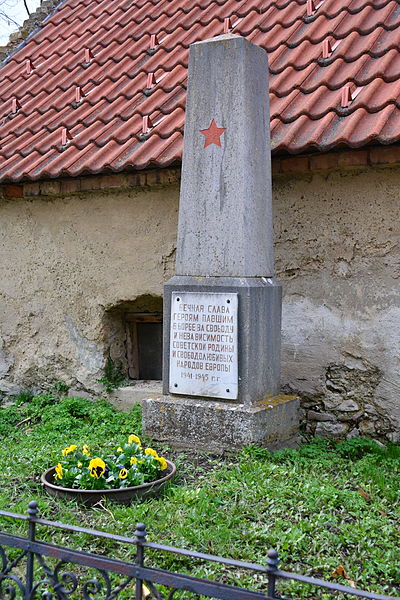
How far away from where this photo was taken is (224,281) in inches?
186

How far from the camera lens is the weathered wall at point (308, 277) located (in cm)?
507

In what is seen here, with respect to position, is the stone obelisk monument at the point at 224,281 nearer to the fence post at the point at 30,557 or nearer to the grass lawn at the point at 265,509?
the grass lawn at the point at 265,509

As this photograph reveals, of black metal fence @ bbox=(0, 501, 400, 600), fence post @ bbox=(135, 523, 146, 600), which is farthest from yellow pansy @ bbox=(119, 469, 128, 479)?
fence post @ bbox=(135, 523, 146, 600)

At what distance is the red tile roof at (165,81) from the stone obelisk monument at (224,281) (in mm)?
523

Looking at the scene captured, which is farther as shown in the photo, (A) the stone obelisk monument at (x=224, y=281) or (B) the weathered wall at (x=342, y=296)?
(B) the weathered wall at (x=342, y=296)

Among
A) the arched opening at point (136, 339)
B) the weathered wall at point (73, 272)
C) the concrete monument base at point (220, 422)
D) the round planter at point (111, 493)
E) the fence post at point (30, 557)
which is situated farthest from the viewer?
the arched opening at point (136, 339)

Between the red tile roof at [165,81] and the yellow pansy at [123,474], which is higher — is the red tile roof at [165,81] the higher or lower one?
the higher one

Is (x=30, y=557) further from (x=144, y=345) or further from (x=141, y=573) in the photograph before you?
(x=144, y=345)

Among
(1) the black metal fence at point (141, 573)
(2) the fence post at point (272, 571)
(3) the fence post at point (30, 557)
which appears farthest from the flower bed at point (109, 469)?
(2) the fence post at point (272, 571)

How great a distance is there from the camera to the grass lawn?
311cm

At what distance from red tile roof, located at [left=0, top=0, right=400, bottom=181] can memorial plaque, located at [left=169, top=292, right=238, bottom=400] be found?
1.29 metres

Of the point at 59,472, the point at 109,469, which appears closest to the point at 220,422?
the point at 109,469

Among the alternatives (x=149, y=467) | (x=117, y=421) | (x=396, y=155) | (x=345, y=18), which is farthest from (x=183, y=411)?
(x=345, y=18)

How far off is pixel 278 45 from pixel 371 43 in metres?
0.96
